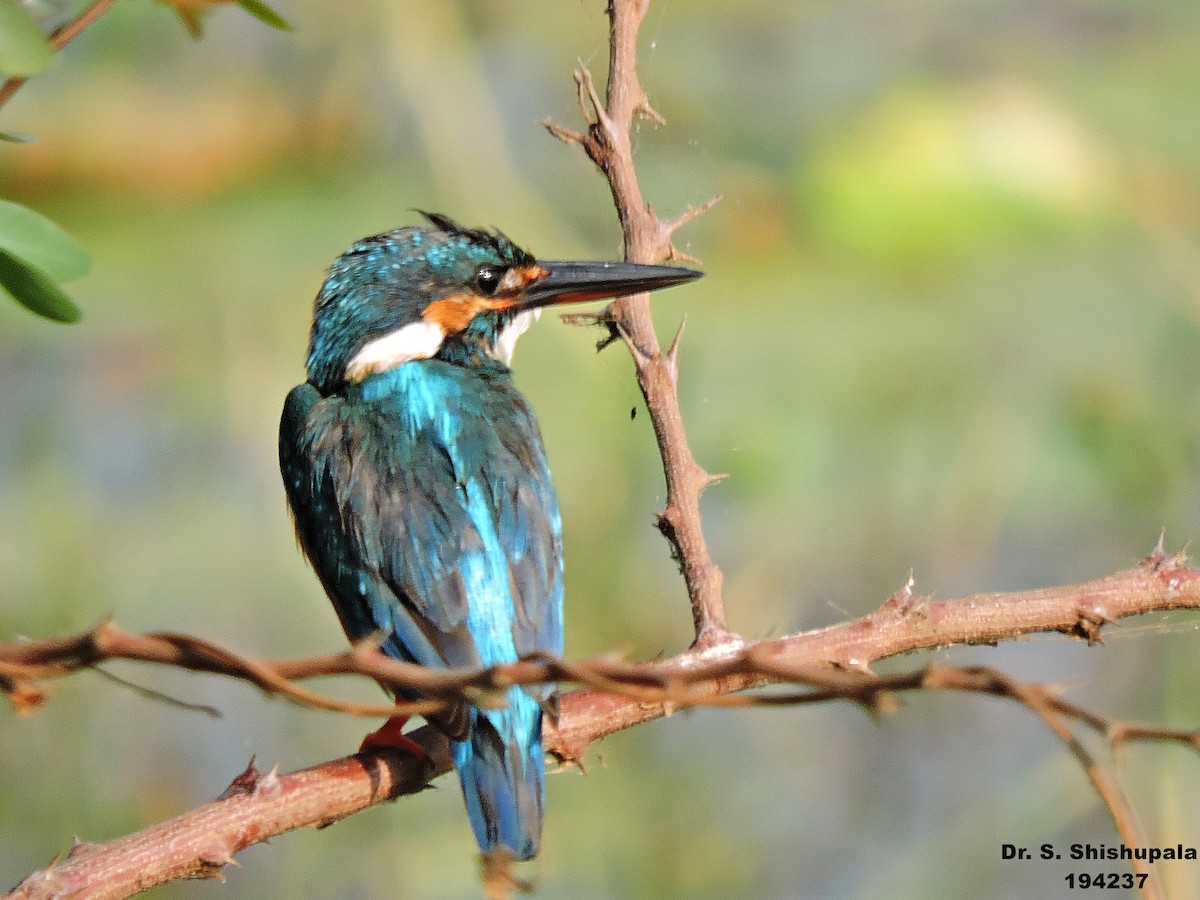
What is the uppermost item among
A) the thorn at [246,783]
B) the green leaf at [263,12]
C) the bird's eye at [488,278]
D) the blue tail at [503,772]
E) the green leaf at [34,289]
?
the bird's eye at [488,278]

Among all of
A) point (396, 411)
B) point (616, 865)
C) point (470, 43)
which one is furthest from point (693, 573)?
point (470, 43)

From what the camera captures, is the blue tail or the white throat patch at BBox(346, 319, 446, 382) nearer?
the blue tail

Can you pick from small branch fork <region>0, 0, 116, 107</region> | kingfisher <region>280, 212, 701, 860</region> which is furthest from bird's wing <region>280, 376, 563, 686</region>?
small branch fork <region>0, 0, 116, 107</region>

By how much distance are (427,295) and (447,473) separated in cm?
46

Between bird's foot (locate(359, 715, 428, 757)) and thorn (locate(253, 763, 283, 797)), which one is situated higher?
bird's foot (locate(359, 715, 428, 757))

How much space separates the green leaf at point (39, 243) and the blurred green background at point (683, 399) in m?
1.86

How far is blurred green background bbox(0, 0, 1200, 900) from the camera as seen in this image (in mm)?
3158

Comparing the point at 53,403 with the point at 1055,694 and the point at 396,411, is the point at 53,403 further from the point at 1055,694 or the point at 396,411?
the point at 1055,694

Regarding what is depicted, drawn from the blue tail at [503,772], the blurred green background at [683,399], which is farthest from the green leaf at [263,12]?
the blurred green background at [683,399]

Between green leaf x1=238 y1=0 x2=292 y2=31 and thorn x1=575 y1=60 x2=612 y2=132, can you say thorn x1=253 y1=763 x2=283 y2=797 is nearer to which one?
green leaf x1=238 y1=0 x2=292 y2=31

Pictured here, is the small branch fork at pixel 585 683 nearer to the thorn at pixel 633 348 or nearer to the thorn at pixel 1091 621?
the thorn at pixel 1091 621

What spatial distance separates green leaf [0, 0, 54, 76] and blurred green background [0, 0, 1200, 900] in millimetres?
2003

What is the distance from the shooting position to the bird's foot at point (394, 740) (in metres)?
1.82

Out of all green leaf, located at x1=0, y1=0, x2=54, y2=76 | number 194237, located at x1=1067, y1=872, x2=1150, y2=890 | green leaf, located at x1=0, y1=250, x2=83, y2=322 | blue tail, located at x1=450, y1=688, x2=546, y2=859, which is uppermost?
green leaf, located at x1=0, y1=0, x2=54, y2=76
